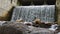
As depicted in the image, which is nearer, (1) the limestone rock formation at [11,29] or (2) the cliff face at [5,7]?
(1) the limestone rock formation at [11,29]

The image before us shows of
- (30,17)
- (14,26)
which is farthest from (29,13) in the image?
(14,26)

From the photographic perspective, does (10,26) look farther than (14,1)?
No

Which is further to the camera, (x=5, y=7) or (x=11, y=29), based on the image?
(x=5, y=7)

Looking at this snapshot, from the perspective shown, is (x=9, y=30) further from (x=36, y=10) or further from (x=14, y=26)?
(x=36, y=10)

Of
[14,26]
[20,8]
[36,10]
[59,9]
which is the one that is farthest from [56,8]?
[14,26]

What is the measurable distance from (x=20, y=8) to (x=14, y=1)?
527mm

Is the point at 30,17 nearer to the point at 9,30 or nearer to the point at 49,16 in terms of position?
the point at 49,16

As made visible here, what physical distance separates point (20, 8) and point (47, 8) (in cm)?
111

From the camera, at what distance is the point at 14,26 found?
0.93 metres

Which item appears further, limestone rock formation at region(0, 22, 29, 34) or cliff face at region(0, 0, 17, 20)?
→ cliff face at region(0, 0, 17, 20)

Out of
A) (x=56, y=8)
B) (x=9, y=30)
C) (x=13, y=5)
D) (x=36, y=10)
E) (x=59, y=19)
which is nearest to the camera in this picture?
(x=9, y=30)

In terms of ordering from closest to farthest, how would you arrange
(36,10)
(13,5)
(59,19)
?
(59,19), (36,10), (13,5)

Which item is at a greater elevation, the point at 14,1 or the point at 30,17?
the point at 14,1

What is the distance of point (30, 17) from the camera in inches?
225
